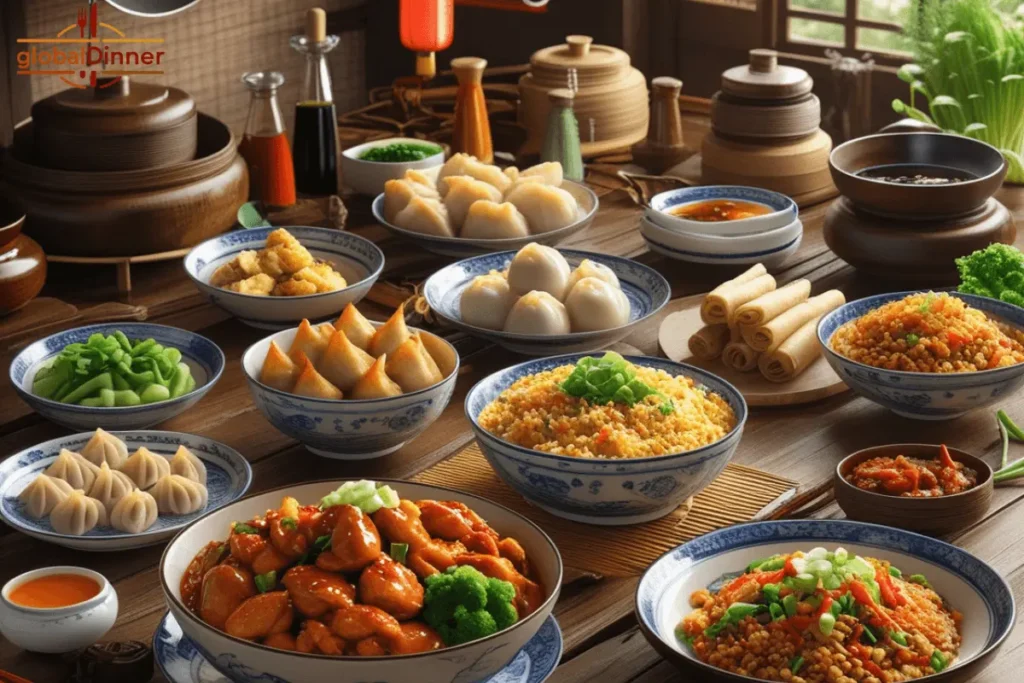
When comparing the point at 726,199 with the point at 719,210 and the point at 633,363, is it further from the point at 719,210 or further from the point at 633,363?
the point at 633,363

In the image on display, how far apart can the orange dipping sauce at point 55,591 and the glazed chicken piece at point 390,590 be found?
1.39 feet

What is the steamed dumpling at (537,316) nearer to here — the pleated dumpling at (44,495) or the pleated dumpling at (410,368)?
the pleated dumpling at (410,368)

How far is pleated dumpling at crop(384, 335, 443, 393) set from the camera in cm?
215

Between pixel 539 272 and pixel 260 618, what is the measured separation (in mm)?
1170

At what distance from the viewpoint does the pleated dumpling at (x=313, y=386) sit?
6.87ft

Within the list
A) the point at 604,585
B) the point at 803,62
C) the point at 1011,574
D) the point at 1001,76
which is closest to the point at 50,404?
the point at 604,585

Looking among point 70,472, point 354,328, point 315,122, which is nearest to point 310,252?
point 315,122

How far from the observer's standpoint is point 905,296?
249 centimetres

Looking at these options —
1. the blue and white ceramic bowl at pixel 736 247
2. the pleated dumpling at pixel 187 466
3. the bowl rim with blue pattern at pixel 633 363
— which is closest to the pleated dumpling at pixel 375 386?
the bowl rim with blue pattern at pixel 633 363

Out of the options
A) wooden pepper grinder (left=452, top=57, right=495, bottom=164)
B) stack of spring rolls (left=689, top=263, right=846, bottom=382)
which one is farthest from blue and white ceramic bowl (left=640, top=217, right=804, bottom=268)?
wooden pepper grinder (left=452, top=57, right=495, bottom=164)

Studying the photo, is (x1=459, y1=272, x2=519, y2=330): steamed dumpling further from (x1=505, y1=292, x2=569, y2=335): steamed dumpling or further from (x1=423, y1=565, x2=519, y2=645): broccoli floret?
(x1=423, y1=565, x2=519, y2=645): broccoli floret

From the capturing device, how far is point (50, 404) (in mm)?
2174

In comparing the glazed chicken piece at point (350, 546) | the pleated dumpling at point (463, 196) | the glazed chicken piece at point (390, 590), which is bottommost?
the glazed chicken piece at point (390, 590)

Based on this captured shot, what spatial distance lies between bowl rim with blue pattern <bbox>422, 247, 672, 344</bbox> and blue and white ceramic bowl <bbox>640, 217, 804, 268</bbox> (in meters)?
0.25
